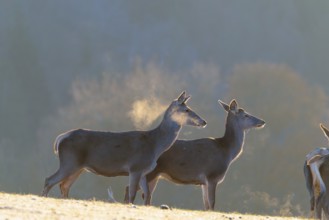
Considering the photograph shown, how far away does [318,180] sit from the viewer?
53.1 feet

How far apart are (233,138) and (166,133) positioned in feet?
9.37

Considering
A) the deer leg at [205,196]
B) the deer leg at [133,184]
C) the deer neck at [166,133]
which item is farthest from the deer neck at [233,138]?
the deer leg at [133,184]

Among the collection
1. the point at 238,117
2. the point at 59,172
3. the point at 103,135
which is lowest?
the point at 59,172

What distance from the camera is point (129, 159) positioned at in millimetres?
19203

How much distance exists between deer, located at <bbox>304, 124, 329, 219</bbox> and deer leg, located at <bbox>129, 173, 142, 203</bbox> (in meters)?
4.40

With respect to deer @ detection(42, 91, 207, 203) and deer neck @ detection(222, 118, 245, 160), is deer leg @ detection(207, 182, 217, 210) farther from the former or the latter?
deer @ detection(42, 91, 207, 203)

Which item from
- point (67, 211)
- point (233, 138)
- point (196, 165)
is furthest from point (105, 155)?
point (67, 211)

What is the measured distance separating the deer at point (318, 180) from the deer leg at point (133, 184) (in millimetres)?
4397

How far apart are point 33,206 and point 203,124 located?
9.78 meters

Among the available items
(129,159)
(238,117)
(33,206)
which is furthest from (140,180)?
(33,206)

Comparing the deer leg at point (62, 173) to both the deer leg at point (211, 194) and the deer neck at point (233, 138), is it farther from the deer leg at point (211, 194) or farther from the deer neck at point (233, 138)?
the deer neck at point (233, 138)

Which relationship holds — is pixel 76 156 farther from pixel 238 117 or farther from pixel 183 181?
pixel 238 117

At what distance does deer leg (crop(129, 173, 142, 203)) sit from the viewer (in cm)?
1852

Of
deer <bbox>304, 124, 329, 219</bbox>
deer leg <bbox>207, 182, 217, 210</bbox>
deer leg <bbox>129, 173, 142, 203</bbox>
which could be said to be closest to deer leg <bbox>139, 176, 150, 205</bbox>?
deer leg <bbox>129, 173, 142, 203</bbox>
